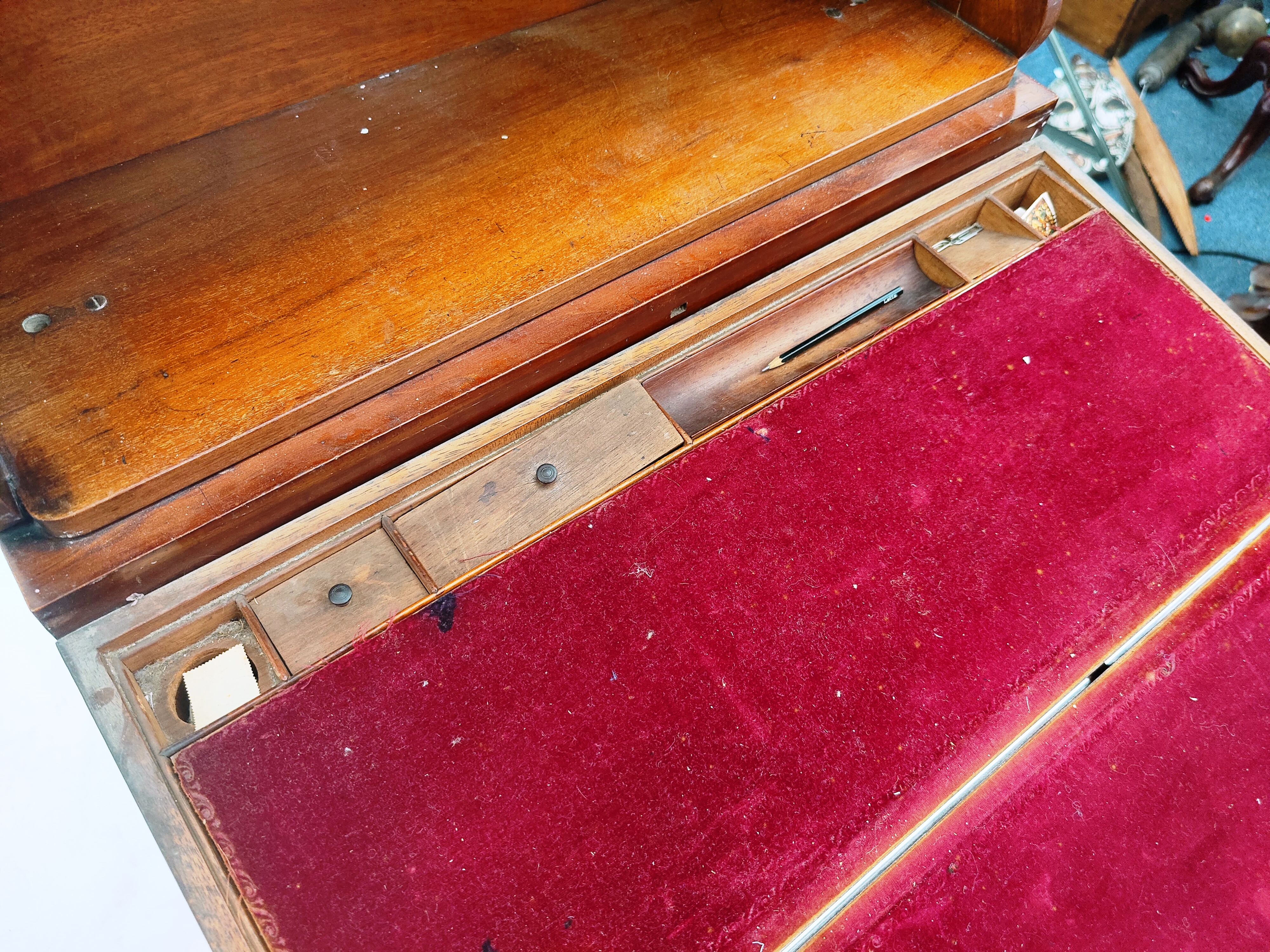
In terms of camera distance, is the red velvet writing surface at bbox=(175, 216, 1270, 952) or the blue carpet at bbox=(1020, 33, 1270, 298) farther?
the blue carpet at bbox=(1020, 33, 1270, 298)

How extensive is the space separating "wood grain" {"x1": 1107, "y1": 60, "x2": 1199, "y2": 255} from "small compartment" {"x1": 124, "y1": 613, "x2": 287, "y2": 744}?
84.7 inches

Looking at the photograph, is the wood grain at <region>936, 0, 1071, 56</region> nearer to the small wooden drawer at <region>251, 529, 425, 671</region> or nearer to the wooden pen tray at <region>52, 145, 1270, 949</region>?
the wooden pen tray at <region>52, 145, 1270, 949</region>

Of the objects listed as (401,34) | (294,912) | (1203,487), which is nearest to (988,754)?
(1203,487)

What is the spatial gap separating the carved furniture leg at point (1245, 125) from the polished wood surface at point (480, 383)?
48.2 inches

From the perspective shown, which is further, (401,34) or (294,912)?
(401,34)

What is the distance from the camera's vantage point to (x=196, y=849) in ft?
A: 2.49

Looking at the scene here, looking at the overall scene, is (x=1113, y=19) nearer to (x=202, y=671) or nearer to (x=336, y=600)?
(x=336, y=600)

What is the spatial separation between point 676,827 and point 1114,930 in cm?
43

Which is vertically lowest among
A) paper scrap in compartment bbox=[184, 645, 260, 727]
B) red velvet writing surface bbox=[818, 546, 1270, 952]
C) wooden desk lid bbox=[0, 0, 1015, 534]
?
red velvet writing surface bbox=[818, 546, 1270, 952]

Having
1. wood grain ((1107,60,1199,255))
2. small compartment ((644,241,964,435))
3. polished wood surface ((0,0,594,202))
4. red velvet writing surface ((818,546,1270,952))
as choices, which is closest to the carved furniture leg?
wood grain ((1107,60,1199,255))

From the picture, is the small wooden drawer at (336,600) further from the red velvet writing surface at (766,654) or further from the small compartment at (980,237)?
the small compartment at (980,237)

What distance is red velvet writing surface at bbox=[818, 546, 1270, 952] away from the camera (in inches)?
32.2

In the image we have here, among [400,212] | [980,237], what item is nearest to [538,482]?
[400,212]

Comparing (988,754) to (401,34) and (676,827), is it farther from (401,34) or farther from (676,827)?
(401,34)
